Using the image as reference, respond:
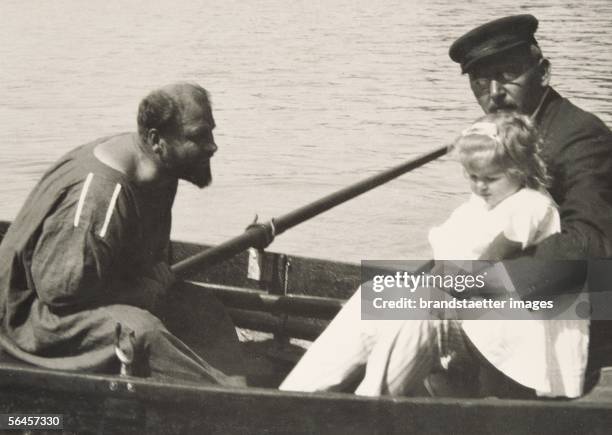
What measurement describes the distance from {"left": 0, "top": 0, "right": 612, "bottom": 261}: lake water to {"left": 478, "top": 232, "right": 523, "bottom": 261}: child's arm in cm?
452

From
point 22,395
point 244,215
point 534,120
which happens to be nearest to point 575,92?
point 244,215

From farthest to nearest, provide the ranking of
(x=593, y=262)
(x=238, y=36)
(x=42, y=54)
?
(x=238, y=36)
(x=42, y=54)
(x=593, y=262)

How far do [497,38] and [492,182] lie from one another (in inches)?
23.9

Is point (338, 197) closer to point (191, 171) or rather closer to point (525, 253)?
point (191, 171)

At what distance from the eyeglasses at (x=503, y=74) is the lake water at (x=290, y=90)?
4.22 meters

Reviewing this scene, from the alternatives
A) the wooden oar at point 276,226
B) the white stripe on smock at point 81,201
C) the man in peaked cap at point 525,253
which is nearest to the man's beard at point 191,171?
the white stripe on smock at point 81,201

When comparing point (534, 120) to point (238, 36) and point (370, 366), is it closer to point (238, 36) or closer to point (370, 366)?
point (370, 366)

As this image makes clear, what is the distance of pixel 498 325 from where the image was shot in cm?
323

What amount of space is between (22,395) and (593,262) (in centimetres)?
176

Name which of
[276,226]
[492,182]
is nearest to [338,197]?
[276,226]

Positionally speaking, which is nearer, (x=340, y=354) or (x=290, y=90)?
(x=340, y=354)

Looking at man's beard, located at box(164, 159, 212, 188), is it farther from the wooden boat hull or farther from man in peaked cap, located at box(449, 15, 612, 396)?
man in peaked cap, located at box(449, 15, 612, 396)

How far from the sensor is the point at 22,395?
11.1 feet

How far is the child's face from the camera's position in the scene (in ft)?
10.6
